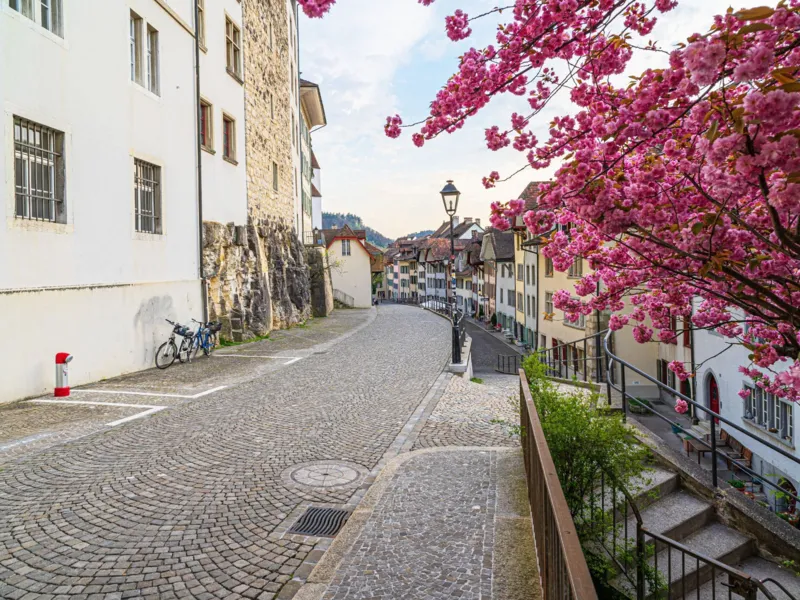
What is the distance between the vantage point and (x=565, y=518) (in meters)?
2.43

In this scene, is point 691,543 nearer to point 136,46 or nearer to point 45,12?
point 45,12

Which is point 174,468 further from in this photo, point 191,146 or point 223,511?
point 191,146

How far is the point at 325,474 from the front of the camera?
609cm

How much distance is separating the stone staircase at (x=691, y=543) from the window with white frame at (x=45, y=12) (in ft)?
38.7

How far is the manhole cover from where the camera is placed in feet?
19.1

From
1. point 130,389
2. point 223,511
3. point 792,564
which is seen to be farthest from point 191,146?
point 792,564

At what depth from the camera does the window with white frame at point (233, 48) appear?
20.8m

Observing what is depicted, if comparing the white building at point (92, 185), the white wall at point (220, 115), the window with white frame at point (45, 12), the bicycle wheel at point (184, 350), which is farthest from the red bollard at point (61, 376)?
the white wall at point (220, 115)

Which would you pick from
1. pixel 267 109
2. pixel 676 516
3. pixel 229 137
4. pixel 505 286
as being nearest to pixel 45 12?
pixel 229 137

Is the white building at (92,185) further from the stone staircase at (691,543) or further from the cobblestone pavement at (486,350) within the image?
the cobblestone pavement at (486,350)

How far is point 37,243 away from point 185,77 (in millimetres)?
8161

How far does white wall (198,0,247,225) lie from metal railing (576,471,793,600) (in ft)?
52.3

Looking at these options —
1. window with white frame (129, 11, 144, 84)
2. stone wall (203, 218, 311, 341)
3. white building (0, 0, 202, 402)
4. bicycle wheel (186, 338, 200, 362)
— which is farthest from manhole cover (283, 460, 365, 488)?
stone wall (203, 218, 311, 341)

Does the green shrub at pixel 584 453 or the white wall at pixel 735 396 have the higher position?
the green shrub at pixel 584 453
